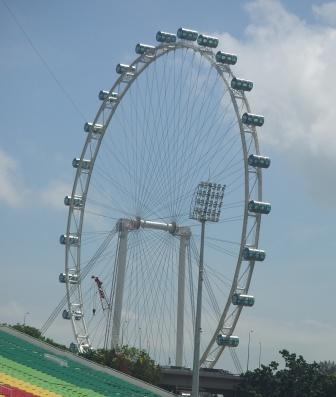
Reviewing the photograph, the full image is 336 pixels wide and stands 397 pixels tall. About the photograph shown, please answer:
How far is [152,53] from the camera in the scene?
81.7 meters

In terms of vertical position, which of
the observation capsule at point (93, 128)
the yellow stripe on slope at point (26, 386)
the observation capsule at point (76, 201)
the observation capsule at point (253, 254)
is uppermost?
the observation capsule at point (93, 128)

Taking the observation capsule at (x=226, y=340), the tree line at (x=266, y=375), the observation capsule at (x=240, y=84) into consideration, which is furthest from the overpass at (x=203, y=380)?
the observation capsule at (x=240, y=84)

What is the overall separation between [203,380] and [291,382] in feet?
23.8

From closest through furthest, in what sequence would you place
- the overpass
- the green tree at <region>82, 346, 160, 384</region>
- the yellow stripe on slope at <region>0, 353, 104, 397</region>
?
1. the yellow stripe on slope at <region>0, 353, 104, 397</region>
2. the green tree at <region>82, 346, 160, 384</region>
3. the overpass

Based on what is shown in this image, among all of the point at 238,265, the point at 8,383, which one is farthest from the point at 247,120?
the point at 8,383

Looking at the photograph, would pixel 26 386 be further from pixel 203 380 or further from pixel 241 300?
pixel 203 380

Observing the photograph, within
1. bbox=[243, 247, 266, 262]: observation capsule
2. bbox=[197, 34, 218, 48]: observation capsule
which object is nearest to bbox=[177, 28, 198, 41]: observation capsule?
bbox=[197, 34, 218, 48]: observation capsule

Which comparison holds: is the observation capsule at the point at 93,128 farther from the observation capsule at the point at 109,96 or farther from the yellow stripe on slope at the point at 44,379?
the yellow stripe on slope at the point at 44,379

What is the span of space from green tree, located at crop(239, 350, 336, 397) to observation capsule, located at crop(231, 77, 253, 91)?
22810 millimetres

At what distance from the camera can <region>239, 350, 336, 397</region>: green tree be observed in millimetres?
82812

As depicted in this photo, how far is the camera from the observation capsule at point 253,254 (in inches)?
2798

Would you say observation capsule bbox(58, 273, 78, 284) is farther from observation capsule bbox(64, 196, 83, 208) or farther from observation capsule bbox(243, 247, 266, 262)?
observation capsule bbox(243, 247, 266, 262)

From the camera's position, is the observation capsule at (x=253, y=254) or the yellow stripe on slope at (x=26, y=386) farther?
the observation capsule at (x=253, y=254)

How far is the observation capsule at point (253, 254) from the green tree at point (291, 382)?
14.4 meters
